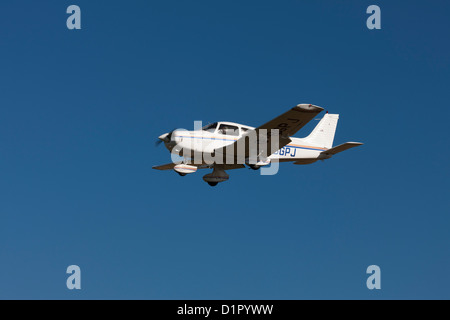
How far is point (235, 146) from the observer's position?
80.5 ft

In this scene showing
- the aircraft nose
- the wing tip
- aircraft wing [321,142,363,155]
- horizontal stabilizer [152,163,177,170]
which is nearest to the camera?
the wing tip

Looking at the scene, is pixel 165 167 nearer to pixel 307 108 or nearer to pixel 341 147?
pixel 341 147

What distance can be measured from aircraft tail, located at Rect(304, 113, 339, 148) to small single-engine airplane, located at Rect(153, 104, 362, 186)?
0.66 m

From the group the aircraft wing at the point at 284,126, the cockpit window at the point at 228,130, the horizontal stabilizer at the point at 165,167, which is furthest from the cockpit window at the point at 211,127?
the horizontal stabilizer at the point at 165,167

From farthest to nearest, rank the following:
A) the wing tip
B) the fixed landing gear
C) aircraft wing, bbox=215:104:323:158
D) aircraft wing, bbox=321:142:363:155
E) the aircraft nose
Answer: the fixed landing gear
aircraft wing, bbox=321:142:363:155
the aircraft nose
aircraft wing, bbox=215:104:323:158
the wing tip

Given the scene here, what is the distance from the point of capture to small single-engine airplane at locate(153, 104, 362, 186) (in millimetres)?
23328

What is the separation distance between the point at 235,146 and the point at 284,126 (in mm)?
2508

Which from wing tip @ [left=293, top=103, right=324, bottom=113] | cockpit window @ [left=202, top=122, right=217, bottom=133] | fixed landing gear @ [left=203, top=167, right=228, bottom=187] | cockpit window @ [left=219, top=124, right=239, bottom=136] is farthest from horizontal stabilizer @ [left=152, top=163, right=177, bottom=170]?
wing tip @ [left=293, top=103, right=324, bottom=113]

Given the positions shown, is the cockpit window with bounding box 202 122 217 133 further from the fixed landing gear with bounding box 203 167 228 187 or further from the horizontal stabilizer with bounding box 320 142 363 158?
the horizontal stabilizer with bounding box 320 142 363 158

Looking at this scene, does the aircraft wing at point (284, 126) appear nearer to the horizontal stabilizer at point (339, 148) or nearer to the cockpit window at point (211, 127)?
the cockpit window at point (211, 127)

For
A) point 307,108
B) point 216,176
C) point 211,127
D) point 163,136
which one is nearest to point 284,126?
point 307,108

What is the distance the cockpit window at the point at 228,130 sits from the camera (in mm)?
24953

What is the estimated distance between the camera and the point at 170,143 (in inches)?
963
